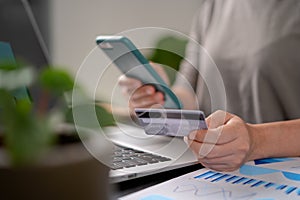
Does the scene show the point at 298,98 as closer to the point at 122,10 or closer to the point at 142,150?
the point at 142,150

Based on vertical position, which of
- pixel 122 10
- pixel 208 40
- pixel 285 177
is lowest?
pixel 285 177

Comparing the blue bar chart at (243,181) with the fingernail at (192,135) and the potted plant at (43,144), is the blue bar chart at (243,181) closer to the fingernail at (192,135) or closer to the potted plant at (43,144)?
the fingernail at (192,135)

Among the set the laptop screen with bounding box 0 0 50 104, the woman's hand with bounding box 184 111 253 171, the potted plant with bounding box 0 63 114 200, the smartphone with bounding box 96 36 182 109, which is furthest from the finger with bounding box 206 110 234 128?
the potted plant with bounding box 0 63 114 200

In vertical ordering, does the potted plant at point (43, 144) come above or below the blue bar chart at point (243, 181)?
above

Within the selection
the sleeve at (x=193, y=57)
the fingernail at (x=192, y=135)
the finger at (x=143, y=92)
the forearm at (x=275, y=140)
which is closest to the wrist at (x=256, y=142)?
the forearm at (x=275, y=140)

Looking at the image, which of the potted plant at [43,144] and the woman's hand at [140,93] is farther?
the woman's hand at [140,93]

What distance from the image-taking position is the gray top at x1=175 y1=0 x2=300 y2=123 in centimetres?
90

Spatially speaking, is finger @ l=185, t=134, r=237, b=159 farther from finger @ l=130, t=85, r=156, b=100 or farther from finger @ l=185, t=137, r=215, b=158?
finger @ l=130, t=85, r=156, b=100

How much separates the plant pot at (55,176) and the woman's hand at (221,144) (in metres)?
0.33

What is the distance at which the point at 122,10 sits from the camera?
5.23 ft

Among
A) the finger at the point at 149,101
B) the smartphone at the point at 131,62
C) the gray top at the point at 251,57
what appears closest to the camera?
the smartphone at the point at 131,62

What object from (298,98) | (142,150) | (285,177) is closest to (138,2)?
(298,98)

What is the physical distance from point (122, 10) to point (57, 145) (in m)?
1.46

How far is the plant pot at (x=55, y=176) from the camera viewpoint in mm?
187
